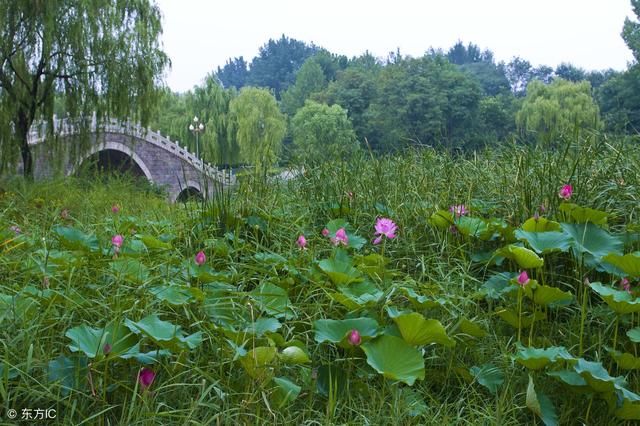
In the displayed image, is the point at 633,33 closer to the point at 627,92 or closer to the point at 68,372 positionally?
the point at 627,92

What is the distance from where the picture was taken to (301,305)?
6.81 ft

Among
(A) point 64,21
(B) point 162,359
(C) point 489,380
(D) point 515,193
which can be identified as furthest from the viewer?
(A) point 64,21

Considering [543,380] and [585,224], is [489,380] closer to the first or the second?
[543,380]

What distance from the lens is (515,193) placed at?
281cm

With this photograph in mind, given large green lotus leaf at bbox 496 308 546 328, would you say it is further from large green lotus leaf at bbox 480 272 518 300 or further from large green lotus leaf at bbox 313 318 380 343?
large green lotus leaf at bbox 313 318 380 343

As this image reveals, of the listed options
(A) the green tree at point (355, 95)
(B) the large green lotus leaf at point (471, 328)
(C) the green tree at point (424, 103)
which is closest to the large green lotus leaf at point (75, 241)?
(B) the large green lotus leaf at point (471, 328)

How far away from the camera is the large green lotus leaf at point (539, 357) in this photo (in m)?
1.57

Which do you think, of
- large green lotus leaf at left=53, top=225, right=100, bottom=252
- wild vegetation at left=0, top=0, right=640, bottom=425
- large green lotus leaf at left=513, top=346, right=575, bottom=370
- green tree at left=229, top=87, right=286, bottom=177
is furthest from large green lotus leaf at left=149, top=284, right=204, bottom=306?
green tree at left=229, top=87, right=286, bottom=177

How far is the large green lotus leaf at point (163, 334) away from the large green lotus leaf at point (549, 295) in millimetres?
1050

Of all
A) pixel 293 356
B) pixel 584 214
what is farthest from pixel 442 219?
pixel 293 356

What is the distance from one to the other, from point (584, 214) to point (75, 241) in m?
1.89

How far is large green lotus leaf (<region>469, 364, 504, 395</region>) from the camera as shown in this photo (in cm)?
170

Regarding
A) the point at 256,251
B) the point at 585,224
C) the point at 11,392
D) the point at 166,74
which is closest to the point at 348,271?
the point at 256,251

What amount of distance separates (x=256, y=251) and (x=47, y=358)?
3.67ft
